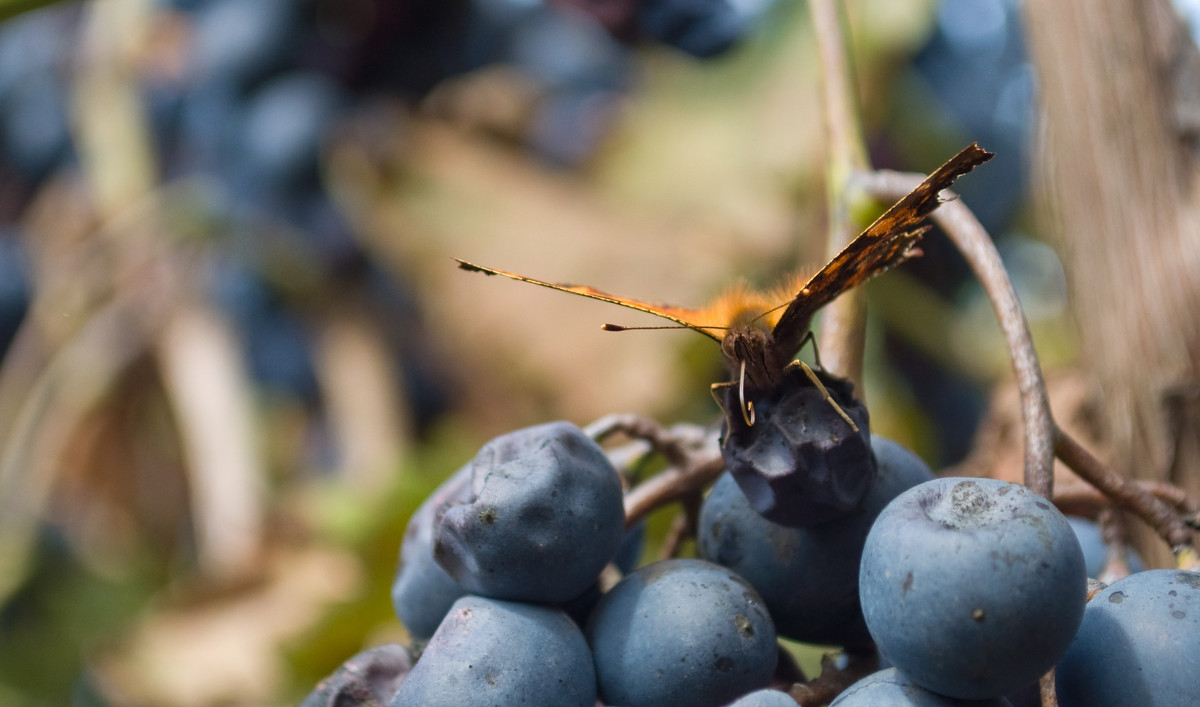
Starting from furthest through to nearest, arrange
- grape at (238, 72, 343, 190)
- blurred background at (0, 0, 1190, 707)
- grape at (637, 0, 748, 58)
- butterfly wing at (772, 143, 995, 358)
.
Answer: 1. grape at (238, 72, 343, 190)
2. blurred background at (0, 0, 1190, 707)
3. grape at (637, 0, 748, 58)
4. butterfly wing at (772, 143, 995, 358)

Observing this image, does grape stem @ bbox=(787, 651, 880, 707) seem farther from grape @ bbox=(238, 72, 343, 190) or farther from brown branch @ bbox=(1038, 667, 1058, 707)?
grape @ bbox=(238, 72, 343, 190)

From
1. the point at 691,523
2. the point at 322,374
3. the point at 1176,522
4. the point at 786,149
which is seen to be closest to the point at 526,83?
the point at 786,149

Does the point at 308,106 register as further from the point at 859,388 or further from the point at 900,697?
the point at 900,697

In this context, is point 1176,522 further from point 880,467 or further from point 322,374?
point 322,374

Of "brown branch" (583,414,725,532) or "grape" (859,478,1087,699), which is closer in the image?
"grape" (859,478,1087,699)

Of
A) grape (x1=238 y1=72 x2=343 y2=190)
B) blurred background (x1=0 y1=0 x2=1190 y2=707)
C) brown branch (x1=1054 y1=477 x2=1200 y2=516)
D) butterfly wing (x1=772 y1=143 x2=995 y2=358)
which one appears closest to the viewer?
butterfly wing (x1=772 y1=143 x2=995 y2=358)

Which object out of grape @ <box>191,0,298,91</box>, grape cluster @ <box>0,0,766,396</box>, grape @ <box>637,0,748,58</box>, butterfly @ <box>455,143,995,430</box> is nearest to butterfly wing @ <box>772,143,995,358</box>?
butterfly @ <box>455,143,995,430</box>
